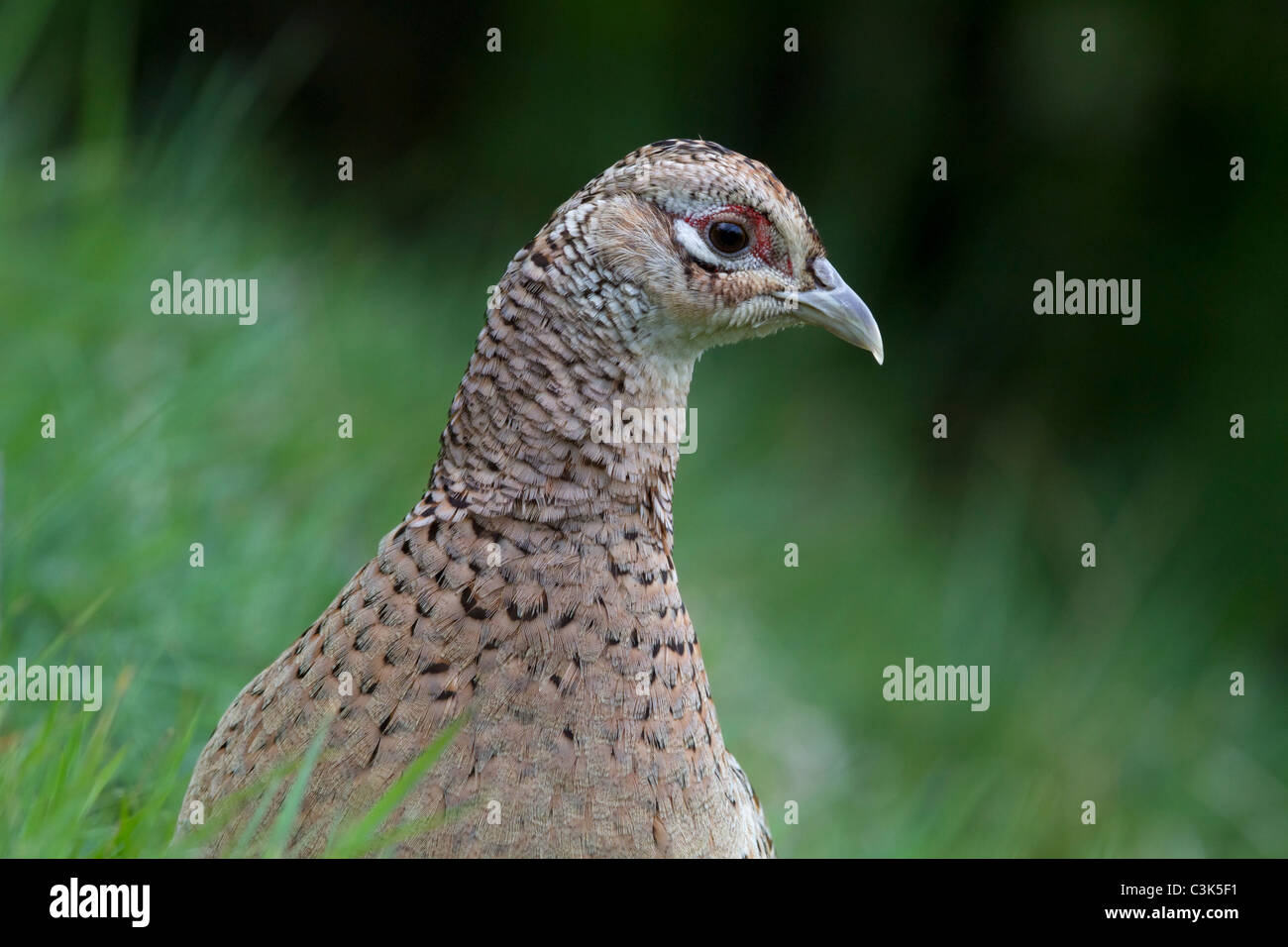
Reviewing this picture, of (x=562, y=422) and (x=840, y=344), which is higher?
(x=840, y=344)

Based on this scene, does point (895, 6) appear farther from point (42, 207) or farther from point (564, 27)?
point (42, 207)

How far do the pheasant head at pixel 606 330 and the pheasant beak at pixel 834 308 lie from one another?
0.12 m

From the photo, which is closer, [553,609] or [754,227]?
[553,609]

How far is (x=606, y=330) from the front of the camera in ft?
8.33

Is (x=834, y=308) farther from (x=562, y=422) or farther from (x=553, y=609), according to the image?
(x=553, y=609)

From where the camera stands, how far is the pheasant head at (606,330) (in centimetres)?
252

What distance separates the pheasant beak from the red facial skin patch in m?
0.07

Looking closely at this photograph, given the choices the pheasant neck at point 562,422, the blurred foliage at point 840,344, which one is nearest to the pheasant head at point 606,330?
the pheasant neck at point 562,422

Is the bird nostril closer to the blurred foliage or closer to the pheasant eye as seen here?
the pheasant eye

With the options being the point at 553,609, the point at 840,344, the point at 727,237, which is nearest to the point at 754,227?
the point at 727,237

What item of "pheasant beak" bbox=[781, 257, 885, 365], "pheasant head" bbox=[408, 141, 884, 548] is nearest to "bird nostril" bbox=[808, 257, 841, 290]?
"pheasant beak" bbox=[781, 257, 885, 365]

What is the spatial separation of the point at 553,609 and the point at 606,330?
1.57 ft

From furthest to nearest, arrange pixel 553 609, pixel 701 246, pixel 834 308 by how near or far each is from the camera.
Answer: pixel 834 308 → pixel 701 246 → pixel 553 609

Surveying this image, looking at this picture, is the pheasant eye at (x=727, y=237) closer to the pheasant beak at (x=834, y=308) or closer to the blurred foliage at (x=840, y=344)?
the pheasant beak at (x=834, y=308)
